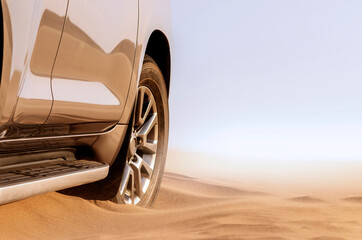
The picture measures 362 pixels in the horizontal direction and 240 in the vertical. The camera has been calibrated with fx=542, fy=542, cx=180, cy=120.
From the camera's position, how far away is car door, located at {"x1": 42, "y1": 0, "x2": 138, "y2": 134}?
8.07ft

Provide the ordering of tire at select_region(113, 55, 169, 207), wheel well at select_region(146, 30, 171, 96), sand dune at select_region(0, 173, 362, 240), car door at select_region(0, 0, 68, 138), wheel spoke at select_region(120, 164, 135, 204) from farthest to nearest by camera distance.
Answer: wheel well at select_region(146, 30, 171, 96), tire at select_region(113, 55, 169, 207), wheel spoke at select_region(120, 164, 135, 204), sand dune at select_region(0, 173, 362, 240), car door at select_region(0, 0, 68, 138)

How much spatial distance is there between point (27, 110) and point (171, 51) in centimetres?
206

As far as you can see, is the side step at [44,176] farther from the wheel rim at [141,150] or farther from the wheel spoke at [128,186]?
the wheel rim at [141,150]

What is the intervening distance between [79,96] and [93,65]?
6.8 inches

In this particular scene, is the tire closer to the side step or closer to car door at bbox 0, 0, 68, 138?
the side step

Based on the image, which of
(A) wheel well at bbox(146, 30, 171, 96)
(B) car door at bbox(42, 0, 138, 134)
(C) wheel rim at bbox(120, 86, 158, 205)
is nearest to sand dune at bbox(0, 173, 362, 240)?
(C) wheel rim at bbox(120, 86, 158, 205)

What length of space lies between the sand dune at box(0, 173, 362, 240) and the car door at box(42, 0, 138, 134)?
1.90 ft

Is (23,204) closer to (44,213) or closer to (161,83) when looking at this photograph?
(44,213)

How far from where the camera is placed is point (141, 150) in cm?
407

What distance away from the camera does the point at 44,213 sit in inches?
131

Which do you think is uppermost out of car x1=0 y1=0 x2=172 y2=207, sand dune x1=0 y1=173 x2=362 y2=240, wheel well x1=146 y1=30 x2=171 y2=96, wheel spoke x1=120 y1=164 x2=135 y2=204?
wheel well x1=146 y1=30 x2=171 y2=96

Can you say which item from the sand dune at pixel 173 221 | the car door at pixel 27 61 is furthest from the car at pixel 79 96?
the sand dune at pixel 173 221

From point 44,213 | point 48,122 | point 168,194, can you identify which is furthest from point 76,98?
point 168,194

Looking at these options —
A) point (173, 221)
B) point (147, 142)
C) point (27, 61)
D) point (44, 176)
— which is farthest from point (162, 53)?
point (27, 61)
